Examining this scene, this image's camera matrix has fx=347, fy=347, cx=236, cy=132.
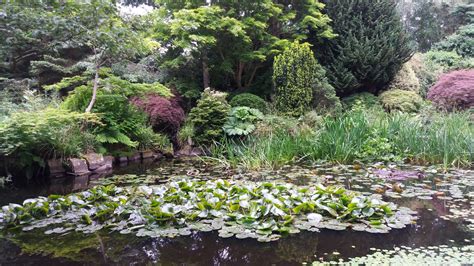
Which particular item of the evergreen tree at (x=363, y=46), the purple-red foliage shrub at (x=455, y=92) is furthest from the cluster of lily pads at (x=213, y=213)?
the evergreen tree at (x=363, y=46)

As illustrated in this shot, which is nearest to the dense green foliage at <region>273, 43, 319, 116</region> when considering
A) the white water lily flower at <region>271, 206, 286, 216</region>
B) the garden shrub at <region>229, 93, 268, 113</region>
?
the garden shrub at <region>229, 93, 268, 113</region>

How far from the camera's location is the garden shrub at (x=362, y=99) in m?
8.52

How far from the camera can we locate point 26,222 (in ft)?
A: 9.29

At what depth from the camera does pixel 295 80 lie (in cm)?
759

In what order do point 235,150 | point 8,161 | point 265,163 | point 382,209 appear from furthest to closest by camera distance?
point 235,150 → point 265,163 → point 8,161 → point 382,209

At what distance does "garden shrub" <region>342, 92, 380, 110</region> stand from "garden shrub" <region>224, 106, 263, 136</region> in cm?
270

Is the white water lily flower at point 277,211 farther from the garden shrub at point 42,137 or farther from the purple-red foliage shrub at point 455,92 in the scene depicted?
the purple-red foliage shrub at point 455,92

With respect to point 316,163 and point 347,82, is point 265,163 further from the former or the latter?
point 347,82

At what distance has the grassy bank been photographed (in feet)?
16.7

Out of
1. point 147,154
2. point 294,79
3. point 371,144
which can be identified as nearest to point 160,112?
point 147,154

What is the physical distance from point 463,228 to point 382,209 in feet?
1.92

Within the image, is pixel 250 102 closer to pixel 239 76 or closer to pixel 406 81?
pixel 239 76

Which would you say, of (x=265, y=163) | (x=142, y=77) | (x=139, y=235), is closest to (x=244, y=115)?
(x=265, y=163)

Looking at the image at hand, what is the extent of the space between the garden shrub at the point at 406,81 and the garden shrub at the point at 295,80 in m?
2.47
